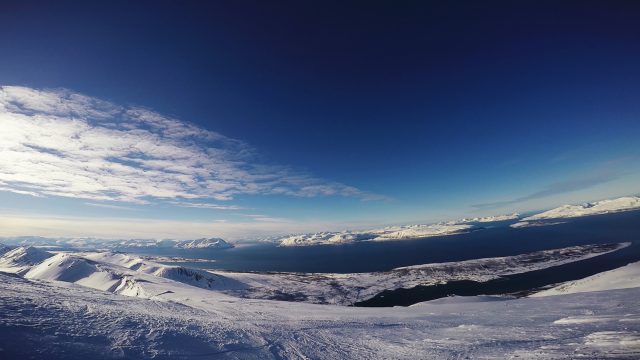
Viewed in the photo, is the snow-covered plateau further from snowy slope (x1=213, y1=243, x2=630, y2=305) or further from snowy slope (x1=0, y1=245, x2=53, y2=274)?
snowy slope (x1=0, y1=245, x2=53, y2=274)

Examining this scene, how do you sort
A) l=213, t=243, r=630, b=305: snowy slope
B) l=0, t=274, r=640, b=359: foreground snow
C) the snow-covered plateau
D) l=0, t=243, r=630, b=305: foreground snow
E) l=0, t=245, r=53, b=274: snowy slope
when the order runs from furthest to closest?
l=0, t=245, r=53, b=274: snowy slope → l=213, t=243, r=630, b=305: snowy slope → l=0, t=243, r=630, b=305: foreground snow → the snow-covered plateau → l=0, t=274, r=640, b=359: foreground snow

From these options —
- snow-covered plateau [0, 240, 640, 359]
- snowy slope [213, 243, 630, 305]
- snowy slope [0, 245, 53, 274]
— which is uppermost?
snow-covered plateau [0, 240, 640, 359]

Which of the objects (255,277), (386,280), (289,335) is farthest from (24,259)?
(289,335)

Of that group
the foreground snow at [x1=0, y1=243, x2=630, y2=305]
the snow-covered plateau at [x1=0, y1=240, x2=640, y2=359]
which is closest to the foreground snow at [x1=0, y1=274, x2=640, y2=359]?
the snow-covered plateau at [x1=0, y1=240, x2=640, y2=359]

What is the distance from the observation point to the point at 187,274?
108 m

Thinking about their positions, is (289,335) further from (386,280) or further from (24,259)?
(24,259)

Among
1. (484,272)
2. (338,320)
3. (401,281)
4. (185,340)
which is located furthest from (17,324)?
(484,272)

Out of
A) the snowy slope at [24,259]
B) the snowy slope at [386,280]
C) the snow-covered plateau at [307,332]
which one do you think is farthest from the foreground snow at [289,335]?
the snowy slope at [24,259]

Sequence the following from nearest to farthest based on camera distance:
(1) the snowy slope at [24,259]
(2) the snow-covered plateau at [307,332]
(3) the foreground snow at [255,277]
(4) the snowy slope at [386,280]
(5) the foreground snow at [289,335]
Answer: (5) the foreground snow at [289,335]
(2) the snow-covered plateau at [307,332]
(3) the foreground snow at [255,277]
(4) the snowy slope at [386,280]
(1) the snowy slope at [24,259]

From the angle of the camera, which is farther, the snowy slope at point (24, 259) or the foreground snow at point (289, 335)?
the snowy slope at point (24, 259)

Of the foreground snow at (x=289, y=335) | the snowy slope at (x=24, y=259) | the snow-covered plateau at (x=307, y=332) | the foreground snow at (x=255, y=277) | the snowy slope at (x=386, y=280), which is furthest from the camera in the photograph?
the snowy slope at (x=24, y=259)

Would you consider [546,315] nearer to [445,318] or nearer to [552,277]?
[445,318]

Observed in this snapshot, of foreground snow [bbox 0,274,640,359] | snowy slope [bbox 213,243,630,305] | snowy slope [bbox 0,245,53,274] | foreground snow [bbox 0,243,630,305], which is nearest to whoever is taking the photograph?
foreground snow [bbox 0,274,640,359]

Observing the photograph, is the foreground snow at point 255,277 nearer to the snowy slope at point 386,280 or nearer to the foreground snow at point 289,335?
the snowy slope at point 386,280
